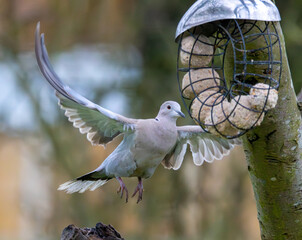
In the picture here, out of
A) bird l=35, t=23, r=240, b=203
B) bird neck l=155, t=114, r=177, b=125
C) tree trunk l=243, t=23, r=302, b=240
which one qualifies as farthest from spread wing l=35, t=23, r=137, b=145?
tree trunk l=243, t=23, r=302, b=240

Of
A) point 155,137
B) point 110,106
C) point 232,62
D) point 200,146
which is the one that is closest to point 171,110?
point 155,137

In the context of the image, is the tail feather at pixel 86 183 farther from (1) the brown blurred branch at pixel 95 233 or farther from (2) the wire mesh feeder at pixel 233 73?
→ (2) the wire mesh feeder at pixel 233 73

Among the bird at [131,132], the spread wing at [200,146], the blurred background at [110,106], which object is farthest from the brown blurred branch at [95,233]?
the blurred background at [110,106]

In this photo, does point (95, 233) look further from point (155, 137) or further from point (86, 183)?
point (86, 183)

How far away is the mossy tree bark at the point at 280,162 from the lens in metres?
2.18

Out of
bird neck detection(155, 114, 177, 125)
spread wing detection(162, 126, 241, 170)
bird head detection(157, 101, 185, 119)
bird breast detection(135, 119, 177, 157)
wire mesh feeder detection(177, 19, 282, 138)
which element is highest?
wire mesh feeder detection(177, 19, 282, 138)

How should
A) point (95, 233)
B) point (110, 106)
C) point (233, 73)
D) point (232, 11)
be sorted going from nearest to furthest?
point (232, 11) → point (233, 73) → point (95, 233) → point (110, 106)

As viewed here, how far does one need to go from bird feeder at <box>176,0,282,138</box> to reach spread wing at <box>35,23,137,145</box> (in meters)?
0.56

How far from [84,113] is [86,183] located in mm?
495

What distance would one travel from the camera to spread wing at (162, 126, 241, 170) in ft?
9.78

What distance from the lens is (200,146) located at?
3.04 metres

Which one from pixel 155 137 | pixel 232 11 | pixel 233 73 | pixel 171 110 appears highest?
pixel 232 11

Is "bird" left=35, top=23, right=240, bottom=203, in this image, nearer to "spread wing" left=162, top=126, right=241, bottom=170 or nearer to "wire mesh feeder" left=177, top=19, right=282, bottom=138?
"spread wing" left=162, top=126, right=241, bottom=170

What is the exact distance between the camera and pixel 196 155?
3.04m
